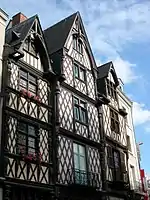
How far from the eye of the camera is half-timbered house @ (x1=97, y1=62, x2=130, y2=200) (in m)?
18.2

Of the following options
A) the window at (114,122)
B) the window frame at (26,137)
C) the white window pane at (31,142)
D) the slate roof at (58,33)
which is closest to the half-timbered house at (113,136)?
the window at (114,122)

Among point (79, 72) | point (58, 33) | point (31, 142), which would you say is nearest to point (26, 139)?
point (31, 142)

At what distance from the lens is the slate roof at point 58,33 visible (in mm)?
18419

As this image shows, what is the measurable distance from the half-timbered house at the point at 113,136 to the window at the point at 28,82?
5.57m

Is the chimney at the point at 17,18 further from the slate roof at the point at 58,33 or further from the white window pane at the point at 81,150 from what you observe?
the white window pane at the point at 81,150

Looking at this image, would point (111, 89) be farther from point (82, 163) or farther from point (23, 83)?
point (23, 83)

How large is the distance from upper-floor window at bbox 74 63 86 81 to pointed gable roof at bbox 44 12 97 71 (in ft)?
4.74

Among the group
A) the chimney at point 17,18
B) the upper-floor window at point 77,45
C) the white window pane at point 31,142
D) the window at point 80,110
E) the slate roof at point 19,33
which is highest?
the chimney at point 17,18

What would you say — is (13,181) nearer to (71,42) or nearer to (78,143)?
(78,143)

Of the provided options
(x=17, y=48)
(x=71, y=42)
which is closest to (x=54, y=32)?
(x=71, y=42)

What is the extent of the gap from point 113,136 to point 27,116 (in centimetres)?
779

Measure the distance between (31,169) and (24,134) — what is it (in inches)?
58.0

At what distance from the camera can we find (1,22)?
578 inches

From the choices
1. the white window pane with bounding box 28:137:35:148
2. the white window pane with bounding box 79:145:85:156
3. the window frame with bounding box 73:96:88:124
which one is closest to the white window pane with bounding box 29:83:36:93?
the white window pane with bounding box 28:137:35:148
